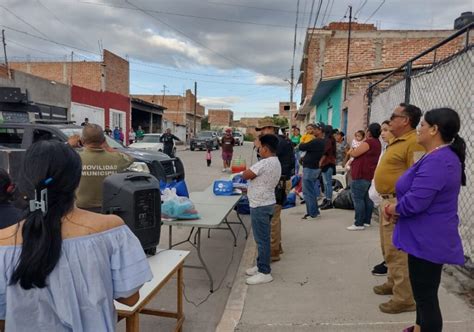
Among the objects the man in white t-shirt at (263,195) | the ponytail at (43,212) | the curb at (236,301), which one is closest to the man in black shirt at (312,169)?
the curb at (236,301)

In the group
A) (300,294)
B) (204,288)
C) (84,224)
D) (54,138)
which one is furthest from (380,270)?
(54,138)

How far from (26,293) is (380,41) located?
21062 millimetres

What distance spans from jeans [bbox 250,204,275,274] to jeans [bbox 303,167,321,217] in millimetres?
2824

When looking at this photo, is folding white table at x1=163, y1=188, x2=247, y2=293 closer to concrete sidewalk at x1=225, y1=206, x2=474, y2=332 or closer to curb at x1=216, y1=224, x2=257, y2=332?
curb at x1=216, y1=224, x2=257, y2=332

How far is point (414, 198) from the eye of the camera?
2.58 meters

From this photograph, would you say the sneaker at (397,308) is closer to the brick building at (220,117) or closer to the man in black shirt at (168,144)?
the man in black shirt at (168,144)

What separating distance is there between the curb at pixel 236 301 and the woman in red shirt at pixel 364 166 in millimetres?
1940

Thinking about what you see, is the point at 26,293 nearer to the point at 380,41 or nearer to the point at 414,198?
the point at 414,198

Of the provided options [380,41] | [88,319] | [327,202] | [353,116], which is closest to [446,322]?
[88,319]

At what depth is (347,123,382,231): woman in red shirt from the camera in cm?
587

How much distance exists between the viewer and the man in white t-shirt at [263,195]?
14.1ft

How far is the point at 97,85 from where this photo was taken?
33625mm

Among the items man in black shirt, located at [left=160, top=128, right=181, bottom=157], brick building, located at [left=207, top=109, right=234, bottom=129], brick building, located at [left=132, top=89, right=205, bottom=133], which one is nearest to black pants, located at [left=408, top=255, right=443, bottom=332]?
man in black shirt, located at [left=160, top=128, right=181, bottom=157]

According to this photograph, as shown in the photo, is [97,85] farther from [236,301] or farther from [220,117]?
[220,117]
